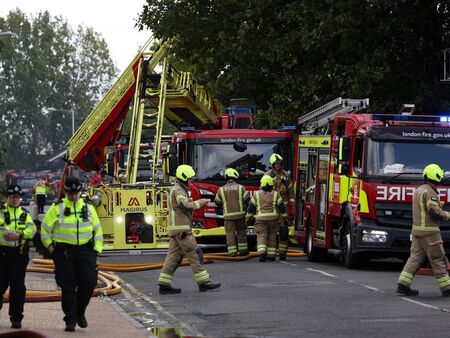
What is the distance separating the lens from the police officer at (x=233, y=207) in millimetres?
24078

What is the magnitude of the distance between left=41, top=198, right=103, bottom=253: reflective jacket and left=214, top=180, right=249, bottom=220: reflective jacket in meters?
10.5

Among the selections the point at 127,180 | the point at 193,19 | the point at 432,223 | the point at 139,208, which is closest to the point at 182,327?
the point at 432,223

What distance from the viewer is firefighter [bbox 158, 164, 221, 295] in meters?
17.5

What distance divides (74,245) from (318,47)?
70.3 feet

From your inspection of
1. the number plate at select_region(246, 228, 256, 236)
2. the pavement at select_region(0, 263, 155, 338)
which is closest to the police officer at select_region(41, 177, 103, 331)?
the pavement at select_region(0, 263, 155, 338)

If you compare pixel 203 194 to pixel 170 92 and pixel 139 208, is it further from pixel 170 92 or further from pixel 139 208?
pixel 170 92

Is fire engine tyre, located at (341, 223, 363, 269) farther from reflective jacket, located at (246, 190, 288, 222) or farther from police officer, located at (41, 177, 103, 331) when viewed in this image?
police officer, located at (41, 177, 103, 331)

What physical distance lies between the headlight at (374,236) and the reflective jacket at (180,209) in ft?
13.8

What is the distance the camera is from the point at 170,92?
3216 centimetres

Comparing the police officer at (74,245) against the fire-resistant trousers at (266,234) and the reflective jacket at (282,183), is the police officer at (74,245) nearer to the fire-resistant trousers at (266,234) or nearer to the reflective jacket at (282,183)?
the fire-resistant trousers at (266,234)

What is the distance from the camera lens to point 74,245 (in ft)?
44.1

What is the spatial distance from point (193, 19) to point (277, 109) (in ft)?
15.6

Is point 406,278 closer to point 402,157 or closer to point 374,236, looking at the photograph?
point 374,236

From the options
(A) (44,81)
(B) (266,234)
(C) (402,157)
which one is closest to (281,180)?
(B) (266,234)
